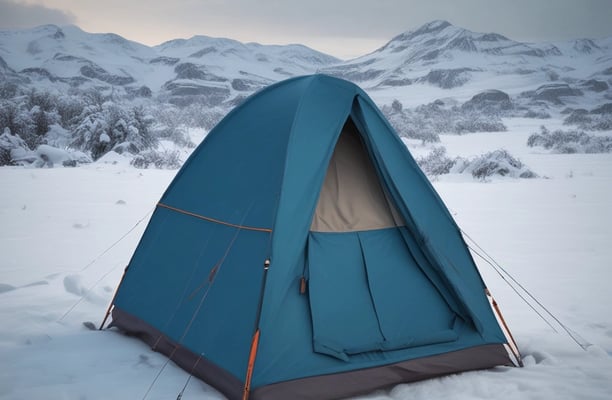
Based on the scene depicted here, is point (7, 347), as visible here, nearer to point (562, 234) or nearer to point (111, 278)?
point (111, 278)

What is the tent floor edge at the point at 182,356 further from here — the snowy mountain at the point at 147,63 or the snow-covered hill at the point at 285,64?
the snowy mountain at the point at 147,63

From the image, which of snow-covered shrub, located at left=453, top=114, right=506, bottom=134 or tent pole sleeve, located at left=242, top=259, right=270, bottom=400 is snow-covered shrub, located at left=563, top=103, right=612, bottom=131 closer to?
→ snow-covered shrub, located at left=453, top=114, right=506, bottom=134

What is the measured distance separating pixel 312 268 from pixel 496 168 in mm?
11067

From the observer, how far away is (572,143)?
61.6 ft

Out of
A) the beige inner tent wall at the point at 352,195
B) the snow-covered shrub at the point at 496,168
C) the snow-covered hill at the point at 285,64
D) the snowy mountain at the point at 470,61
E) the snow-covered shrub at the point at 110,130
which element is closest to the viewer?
the beige inner tent wall at the point at 352,195

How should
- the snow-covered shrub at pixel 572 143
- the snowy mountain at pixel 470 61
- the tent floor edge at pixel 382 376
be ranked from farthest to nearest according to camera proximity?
the snowy mountain at pixel 470 61 → the snow-covered shrub at pixel 572 143 → the tent floor edge at pixel 382 376

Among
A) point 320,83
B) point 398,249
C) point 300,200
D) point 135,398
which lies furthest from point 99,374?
point 320,83

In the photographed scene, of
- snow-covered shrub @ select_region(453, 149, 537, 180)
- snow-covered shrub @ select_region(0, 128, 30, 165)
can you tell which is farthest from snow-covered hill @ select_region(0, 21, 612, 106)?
snow-covered shrub @ select_region(453, 149, 537, 180)

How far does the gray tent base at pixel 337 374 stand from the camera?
3.14 meters

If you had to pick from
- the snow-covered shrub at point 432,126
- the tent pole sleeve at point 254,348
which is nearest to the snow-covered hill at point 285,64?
the snow-covered shrub at point 432,126

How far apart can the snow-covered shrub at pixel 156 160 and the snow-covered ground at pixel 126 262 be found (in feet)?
4.60

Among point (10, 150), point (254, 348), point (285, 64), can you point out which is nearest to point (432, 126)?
point (10, 150)

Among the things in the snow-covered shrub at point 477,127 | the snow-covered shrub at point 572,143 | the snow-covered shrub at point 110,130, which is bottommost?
the snow-covered shrub at point 110,130

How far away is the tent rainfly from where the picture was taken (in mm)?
3268
